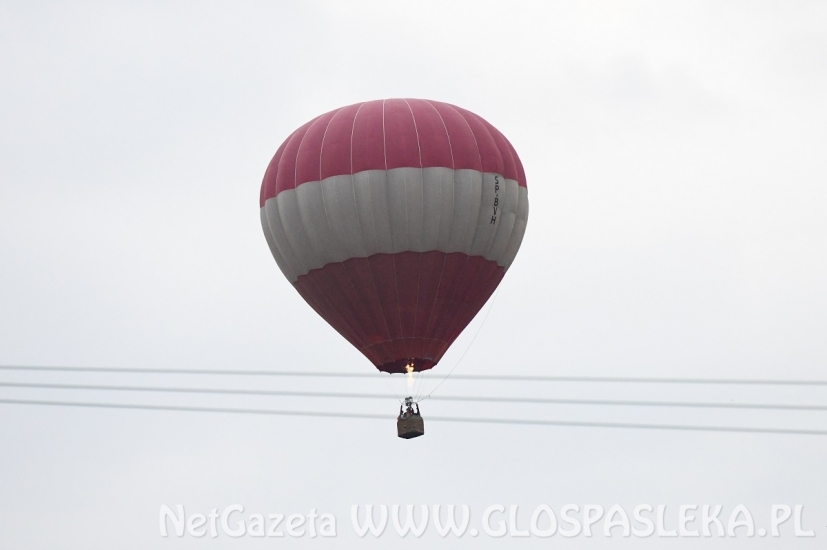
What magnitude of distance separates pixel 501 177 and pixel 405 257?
3299 millimetres

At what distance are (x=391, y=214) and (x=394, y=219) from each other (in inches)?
5.5

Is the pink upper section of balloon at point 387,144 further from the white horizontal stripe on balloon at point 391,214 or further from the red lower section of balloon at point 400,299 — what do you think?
the red lower section of balloon at point 400,299

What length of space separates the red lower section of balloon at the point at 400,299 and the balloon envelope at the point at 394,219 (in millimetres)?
29

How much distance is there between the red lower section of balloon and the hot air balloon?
29 mm

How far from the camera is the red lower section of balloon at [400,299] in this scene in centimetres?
2652

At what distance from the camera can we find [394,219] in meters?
26.2

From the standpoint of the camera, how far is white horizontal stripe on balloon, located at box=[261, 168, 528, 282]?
26.1 meters

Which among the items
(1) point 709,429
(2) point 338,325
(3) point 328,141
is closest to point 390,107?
(3) point 328,141

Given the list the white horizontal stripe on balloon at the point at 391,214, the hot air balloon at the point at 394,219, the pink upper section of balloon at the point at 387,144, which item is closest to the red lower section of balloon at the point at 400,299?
the hot air balloon at the point at 394,219

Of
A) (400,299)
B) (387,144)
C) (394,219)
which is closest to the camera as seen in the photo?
(394,219)

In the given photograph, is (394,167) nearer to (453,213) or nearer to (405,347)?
(453,213)

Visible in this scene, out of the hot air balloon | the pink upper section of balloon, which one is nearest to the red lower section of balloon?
the hot air balloon

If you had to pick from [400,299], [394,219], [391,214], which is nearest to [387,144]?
[391,214]

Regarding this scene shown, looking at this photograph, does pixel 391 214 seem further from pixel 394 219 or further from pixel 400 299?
pixel 400 299
